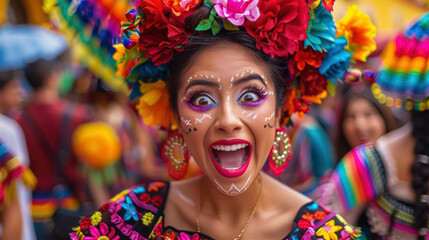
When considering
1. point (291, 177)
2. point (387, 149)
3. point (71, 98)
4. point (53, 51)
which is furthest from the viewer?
point (71, 98)

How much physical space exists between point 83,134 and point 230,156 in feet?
9.21

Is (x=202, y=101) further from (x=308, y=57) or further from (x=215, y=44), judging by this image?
(x=308, y=57)

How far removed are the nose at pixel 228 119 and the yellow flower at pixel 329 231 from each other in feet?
1.97

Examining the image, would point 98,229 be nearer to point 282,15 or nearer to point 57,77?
point 282,15

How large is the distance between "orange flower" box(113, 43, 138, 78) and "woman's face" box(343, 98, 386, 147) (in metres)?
2.57

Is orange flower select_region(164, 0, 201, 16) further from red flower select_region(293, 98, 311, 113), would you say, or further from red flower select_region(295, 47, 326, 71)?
red flower select_region(293, 98, 311, 113)

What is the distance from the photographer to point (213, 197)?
2.13 m

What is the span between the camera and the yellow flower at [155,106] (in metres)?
2.18

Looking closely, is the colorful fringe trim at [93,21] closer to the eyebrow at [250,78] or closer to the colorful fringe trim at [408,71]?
the eyebrow at [250,78]

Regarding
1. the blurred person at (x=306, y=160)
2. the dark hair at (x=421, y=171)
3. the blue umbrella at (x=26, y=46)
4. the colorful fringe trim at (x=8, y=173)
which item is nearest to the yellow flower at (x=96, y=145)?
the blue umbrella at (x=26, y=46)

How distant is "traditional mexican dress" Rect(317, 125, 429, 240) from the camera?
2.31m

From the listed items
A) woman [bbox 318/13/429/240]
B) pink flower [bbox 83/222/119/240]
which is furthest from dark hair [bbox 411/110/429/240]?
pink flower [bbox 83/222/119/240]

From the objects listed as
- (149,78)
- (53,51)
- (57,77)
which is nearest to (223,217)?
(149,78)

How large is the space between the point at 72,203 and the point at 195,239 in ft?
8.77
